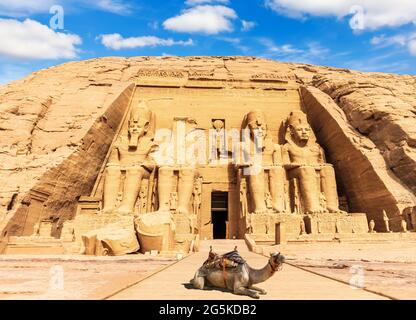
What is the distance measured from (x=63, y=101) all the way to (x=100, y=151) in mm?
3068

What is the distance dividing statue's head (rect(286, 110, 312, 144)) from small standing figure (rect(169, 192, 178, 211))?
6.61 m

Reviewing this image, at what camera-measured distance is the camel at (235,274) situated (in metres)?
2.71

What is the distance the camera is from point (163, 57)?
78.5 feet

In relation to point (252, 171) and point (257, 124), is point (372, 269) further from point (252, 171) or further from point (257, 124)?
point (257, 124)

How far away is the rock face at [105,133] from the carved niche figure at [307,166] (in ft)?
3.52

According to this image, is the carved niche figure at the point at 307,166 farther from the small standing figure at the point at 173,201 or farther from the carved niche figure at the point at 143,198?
the carved niche figure at the point at 143,198

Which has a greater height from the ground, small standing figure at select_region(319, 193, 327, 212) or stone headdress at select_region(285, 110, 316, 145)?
stone headdress at select_region(285, 110, 316, 145)

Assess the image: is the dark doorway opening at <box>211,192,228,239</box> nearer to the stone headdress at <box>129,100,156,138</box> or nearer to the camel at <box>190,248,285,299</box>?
the stone headdress at <box>129,100,156,138</box>

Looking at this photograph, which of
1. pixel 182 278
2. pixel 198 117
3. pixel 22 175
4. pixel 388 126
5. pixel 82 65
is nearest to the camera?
pixel 182 278

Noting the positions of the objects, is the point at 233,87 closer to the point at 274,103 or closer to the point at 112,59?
the point at 274,103

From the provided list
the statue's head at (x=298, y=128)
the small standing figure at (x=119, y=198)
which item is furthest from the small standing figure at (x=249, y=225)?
the small standing figure at (x=119, y=198)

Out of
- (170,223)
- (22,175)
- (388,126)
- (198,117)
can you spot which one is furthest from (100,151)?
(388,126)

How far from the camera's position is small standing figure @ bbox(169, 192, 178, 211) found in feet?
48.6

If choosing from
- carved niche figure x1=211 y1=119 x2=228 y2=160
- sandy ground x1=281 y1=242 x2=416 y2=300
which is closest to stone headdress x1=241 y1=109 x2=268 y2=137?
carved niche figure x1=211 y1=119 x2=228 y2=160
